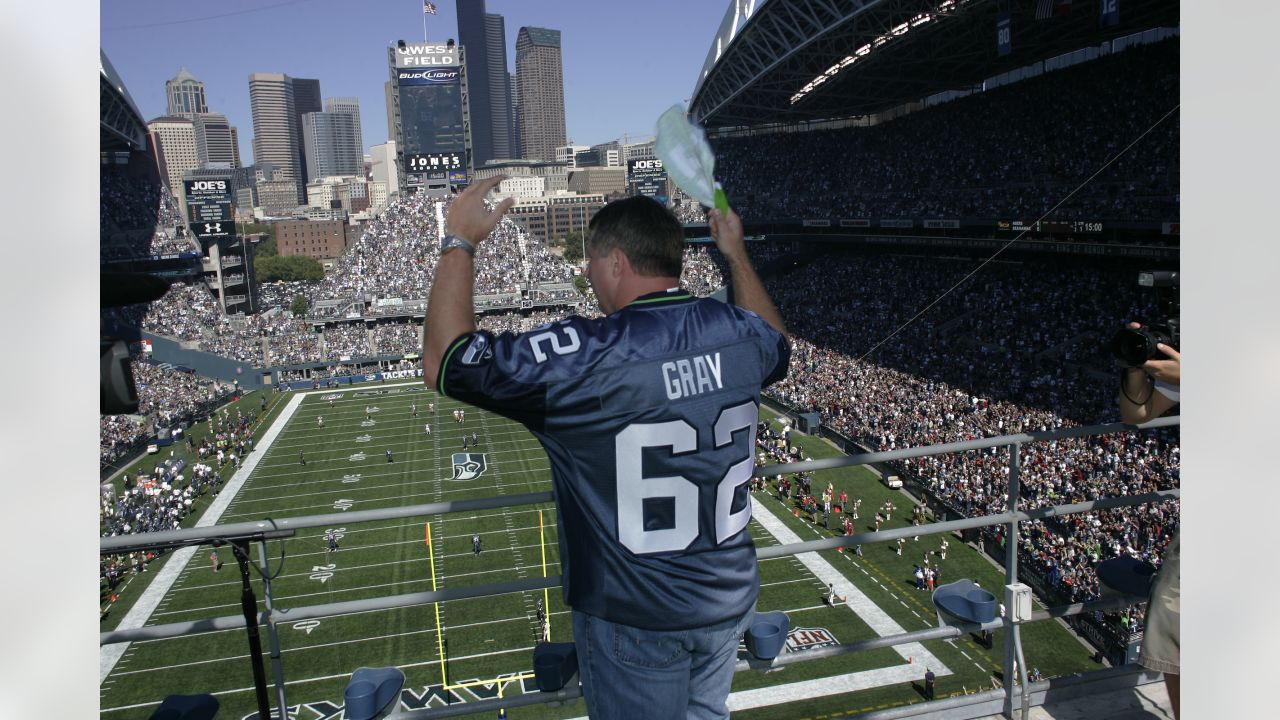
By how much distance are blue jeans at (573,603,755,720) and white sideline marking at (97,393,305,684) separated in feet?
29.7

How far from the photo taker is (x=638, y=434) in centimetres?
175

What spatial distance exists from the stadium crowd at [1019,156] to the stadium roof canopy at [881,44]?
1.46 meters

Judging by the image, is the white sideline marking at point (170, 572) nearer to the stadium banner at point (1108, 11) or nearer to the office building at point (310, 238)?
the stadium banner at point (1108, 11)

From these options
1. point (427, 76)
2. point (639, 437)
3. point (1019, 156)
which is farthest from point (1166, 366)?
point (427, 76)

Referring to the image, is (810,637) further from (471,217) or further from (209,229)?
(209,229)

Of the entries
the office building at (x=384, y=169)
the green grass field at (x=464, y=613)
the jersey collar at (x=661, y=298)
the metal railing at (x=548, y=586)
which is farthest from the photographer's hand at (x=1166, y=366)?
the office building at (x=384, y=169)

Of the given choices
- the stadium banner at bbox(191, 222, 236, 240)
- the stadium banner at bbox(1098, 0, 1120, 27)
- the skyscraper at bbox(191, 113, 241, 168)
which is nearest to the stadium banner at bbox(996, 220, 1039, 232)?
the stadium banner at bbox(1098, 0, 1120, 27)

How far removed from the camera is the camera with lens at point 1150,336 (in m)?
2.52

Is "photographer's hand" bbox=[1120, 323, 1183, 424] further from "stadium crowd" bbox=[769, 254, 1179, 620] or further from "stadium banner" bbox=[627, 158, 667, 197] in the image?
→ "stadium banner" bbox=[627, 158, 667, 197]

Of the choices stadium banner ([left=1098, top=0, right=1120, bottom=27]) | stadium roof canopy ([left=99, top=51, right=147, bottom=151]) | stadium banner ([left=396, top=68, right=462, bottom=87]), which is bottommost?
stadium banner ([left=1098, top=0, right=1120, bottom=27])

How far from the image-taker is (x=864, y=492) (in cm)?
2234

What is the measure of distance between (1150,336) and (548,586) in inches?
75.5

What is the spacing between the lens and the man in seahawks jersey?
1753 millimetres
